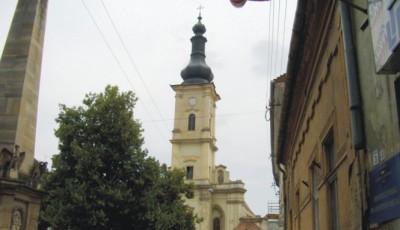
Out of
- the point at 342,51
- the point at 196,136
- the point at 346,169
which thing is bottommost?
the point at 346,169

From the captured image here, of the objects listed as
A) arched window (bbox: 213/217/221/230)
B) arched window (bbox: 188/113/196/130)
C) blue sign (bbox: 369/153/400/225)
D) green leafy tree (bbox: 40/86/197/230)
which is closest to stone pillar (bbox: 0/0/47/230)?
blue sign (bbox: 369/153/400/225)

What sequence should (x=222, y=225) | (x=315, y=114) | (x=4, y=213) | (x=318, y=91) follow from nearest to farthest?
1. (x=318, y=91)
2. (x=315, y=114)
3. (x=4, y=213)
4. (x=222, y=225)

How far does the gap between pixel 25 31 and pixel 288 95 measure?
617cm

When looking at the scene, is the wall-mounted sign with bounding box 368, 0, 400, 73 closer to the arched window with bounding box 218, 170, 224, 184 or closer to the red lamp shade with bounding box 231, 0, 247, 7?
the red lamp shade with bounding box 231, 0, 247, 7

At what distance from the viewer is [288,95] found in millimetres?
12297

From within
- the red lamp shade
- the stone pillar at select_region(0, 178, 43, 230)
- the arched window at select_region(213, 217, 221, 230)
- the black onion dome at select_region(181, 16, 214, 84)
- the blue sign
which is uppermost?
the black onion dome at select_region(181, 16, 214, 84)

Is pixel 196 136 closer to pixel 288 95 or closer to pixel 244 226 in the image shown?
pixel 244 226

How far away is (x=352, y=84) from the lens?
5707mm

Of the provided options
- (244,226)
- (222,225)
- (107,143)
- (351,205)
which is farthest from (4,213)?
(222,225)

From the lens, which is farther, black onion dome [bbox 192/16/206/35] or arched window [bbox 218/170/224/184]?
black onion dome [bbox 192/16/206/35]

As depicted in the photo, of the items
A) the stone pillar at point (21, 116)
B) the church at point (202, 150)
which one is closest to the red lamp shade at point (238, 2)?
the stone pillar at point (21, 116)

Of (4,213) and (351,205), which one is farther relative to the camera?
(4,213)

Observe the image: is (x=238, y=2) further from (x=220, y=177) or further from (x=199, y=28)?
(x=199, y=28)

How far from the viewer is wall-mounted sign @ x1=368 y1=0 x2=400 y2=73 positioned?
3.66 m
